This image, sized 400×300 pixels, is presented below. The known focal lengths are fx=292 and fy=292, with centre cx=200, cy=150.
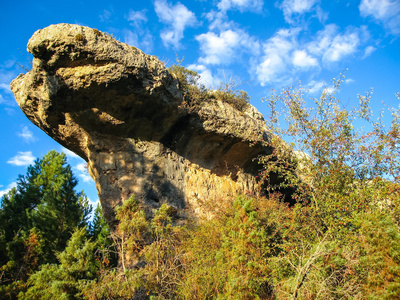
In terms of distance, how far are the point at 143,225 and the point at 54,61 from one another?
4.98 metres

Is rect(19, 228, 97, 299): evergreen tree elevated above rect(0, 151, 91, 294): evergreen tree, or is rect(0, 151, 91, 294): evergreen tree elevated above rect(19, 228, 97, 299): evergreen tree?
rect(0, 151, 91, 294): evergreen tree

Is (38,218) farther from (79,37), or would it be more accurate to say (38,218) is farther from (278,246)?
(278,246)

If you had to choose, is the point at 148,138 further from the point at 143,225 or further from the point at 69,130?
the point at 143,225

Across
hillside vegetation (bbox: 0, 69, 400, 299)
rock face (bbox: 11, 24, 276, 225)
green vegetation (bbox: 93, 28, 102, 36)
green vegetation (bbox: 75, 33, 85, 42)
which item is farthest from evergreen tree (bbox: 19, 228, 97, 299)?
green vegetation (bbox: 93, 28, 102, 36)

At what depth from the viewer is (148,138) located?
10.2 meters

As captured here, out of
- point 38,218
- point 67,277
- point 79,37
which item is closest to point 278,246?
point 67,277

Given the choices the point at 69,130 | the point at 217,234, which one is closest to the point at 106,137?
the point at 69,130

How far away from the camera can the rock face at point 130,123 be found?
7.97 meters

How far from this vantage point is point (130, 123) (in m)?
9.58

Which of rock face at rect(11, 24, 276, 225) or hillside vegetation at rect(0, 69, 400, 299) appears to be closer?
hillside vegetation at rect(0, 69, 400, 299)

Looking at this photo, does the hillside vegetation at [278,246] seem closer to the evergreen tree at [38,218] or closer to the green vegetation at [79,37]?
the evergreen tree at [38,218]

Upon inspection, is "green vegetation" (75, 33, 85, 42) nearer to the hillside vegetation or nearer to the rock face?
the rock face

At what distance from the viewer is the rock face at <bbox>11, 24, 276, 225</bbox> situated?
7969mm

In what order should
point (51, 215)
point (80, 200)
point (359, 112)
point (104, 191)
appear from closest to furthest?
1. point (359, 112)
2. point (104, 191)
3. point (51, 215)
4. point (80, 200)
